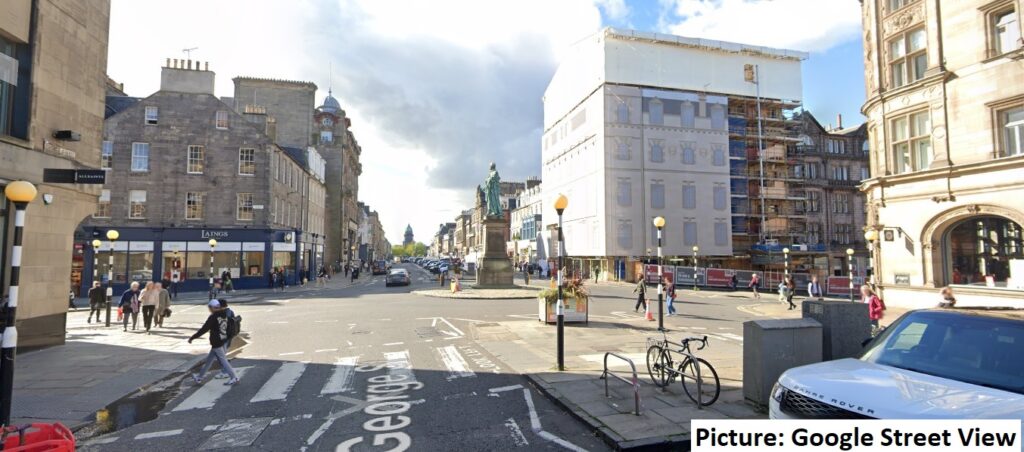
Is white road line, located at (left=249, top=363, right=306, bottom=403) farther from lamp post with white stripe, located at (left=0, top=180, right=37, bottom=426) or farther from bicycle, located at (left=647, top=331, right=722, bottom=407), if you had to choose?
bicycle, located at (left=647, top=331, right=722, bottom=407)

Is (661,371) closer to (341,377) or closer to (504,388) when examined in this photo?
(504,388)

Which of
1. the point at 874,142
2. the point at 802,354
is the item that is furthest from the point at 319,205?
the point at 802,354

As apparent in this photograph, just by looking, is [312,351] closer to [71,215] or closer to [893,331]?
[71,215]

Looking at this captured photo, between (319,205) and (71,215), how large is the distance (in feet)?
132

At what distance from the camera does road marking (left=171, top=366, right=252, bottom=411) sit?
7.76 meters

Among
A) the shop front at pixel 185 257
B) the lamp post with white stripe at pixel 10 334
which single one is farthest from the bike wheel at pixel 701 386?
the shop front at pixel 185 257

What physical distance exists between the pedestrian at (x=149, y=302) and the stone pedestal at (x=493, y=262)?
1917cm

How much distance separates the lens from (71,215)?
13.6 meters

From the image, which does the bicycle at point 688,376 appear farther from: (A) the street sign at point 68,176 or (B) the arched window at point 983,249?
(B) the arched window at point 983,249

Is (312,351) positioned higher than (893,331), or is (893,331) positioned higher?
(893,331)

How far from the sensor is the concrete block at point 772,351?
6715 mm

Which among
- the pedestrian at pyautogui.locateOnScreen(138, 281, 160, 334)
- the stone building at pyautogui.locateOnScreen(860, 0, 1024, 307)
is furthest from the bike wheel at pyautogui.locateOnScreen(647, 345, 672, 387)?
the stone building at pyautogui.locateOnScreen(860, 0, 1024, 307)

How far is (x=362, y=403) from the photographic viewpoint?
7695mm

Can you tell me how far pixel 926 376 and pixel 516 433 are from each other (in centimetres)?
433
